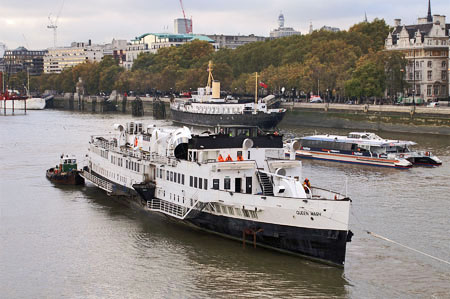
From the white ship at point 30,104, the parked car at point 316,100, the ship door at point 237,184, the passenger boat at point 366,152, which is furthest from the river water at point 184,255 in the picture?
the white ship at point 30,104

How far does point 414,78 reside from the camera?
10675 centimetres

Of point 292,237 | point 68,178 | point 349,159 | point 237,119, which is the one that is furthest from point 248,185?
point 237,119

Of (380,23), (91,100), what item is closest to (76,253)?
(380,23)

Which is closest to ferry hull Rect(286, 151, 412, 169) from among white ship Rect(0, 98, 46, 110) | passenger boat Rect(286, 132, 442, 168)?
passenger boat Rect(286, 132, 442, 168)

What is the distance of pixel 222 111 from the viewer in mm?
103250

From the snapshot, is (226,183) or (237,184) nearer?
(226,183)

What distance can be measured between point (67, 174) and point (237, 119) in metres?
52.4

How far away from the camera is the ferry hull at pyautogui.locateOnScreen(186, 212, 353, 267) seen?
28.8 metres

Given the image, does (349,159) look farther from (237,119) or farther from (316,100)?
(316,100)

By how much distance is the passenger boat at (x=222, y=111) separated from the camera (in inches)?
3826

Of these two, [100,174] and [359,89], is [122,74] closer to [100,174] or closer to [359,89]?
[359,89]

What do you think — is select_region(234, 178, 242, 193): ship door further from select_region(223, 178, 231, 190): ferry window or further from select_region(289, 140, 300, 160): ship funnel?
select_region(289, 140, 300, 160): ship funnel

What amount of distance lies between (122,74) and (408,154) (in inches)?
5526

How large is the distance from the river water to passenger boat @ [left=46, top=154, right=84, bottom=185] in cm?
201
